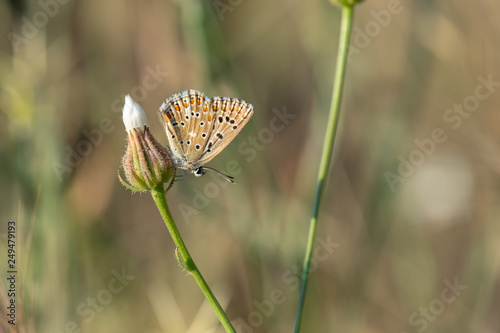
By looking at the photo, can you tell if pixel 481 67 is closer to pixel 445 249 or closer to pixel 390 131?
pixel 390 131

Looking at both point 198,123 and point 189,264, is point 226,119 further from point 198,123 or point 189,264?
point 189,264

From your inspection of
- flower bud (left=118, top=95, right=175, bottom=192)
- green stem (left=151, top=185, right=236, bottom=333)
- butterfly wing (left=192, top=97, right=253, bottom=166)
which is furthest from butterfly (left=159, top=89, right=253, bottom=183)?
green stem (left=151, top=185, right=236, bottom=333)

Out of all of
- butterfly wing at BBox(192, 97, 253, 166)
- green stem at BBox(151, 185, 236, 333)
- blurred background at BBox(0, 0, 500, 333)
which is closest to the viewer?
green stem at BBox(151, 185, 236, 333)

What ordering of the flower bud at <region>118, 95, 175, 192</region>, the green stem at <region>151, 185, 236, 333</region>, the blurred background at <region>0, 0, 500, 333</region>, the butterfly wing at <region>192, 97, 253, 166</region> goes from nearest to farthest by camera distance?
the green stem at <region>151, 185, 236, 333</region> → the flower bud at <region>118, 95, 175, 192</region> → the butterfly wing at <region>192, 97, 253, 166</region> → the blurred background at <region>0, 0, 500, 333</region>

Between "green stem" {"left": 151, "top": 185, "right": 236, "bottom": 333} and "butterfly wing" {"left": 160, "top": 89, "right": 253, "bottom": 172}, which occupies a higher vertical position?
"butterfly wing" {"left": 160, "top": 89, "right": 253, "bottom": 172}

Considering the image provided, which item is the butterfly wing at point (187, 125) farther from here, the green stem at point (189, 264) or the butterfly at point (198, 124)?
the green stem at point (189, 264)

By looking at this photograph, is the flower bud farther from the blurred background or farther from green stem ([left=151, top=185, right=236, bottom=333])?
the blurred background

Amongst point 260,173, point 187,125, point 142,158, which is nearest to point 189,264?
point 142,158
